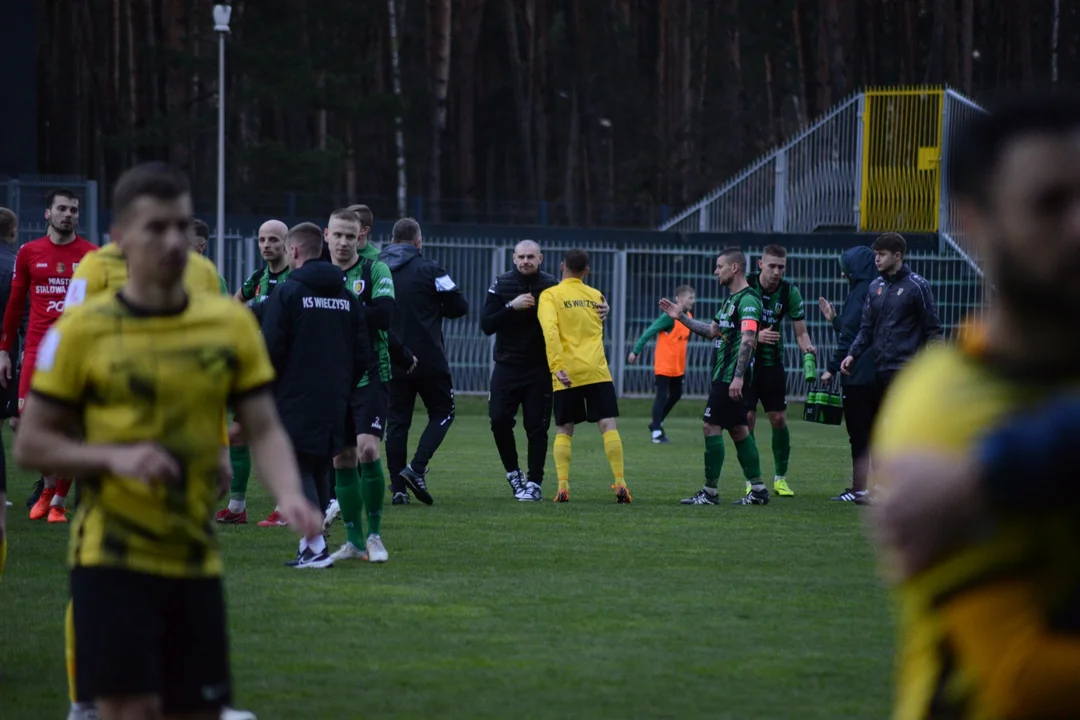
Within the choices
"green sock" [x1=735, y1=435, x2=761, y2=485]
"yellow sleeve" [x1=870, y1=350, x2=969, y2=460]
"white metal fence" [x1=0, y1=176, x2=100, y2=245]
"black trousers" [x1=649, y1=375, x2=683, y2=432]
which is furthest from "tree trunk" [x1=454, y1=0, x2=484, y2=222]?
"yellow sleeve" [x1=870, y1=350, x2=969, y2=460]

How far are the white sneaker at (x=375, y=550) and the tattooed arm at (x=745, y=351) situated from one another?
13.5 feet

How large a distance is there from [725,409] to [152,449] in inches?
381

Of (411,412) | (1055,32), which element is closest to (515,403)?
(411,412)

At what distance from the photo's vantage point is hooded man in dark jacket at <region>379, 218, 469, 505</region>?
527 inches

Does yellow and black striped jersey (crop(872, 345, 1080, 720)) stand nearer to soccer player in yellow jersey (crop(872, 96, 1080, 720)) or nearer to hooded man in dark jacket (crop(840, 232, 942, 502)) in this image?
soccer player in yellow jersey (crop(872, 96, 1080, 720))

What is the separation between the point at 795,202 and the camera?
30750 millimetres

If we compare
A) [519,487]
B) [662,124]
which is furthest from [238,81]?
[519,487]

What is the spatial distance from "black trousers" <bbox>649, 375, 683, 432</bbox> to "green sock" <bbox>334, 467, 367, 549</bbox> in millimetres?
11293

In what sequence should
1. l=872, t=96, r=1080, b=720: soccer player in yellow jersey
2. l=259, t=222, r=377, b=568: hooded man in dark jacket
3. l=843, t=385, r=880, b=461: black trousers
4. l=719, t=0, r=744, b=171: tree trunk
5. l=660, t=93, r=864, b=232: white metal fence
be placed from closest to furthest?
l=872, t=96, r=1080, b=720: soccer player in yellow jersey, l=259, t=222, r=377, b=568: hooded man in dark jacket, l=843, t=385, r=880, b=461: black trousers, l=660, t=93, r=864, b=232: white metal fence, l=719, t=0, r=744, b=171: tree trunk

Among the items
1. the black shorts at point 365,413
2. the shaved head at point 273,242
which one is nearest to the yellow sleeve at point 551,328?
the shaved head at point 273,242

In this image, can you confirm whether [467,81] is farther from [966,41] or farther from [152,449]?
[152,449]

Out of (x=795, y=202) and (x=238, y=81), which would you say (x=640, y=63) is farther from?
→ (x=795, y=202)

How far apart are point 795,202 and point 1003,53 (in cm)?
3185

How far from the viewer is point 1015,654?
2.02 m
